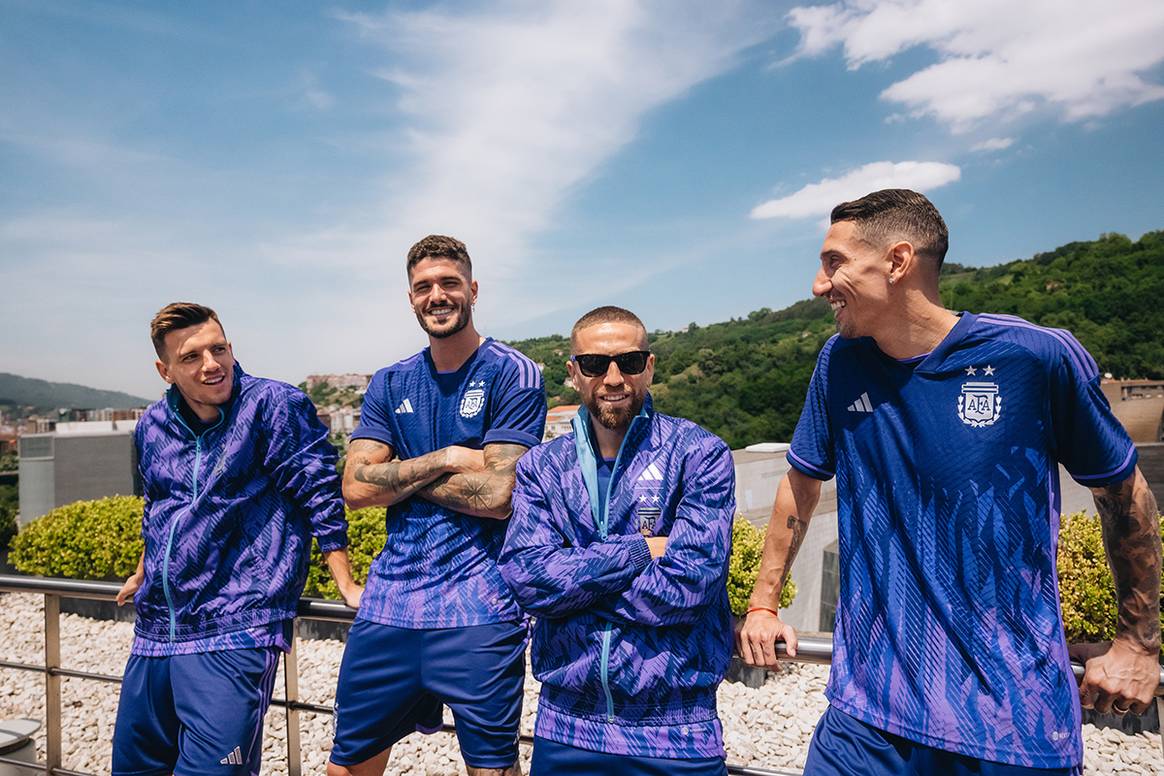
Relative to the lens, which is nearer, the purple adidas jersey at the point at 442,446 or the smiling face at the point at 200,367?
the purple adidas jersey at the point at 442,446

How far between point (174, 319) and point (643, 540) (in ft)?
5.73

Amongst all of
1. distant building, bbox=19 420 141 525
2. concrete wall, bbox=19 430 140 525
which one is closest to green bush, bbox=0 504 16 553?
distant building, bbox=19 420 141 525

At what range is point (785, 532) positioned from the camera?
2053 millimetres

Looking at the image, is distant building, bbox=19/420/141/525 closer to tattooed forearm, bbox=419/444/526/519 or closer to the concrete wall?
the concrete wall

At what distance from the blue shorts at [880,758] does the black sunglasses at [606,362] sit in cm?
99

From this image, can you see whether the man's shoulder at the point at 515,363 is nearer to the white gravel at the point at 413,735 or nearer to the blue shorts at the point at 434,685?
the blue shorts at the point at 434,685

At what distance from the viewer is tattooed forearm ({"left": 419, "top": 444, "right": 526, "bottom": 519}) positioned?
2.35 meters

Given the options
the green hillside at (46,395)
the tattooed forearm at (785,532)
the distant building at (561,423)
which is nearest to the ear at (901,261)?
the tattooed forearm at (785,532)

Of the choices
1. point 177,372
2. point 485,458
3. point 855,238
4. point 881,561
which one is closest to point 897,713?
point 881,561

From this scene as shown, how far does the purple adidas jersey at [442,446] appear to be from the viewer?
2.38 m

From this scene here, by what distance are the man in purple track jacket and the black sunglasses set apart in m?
1.09

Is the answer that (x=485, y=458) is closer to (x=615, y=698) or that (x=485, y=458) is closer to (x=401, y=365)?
(x=401, y=365)

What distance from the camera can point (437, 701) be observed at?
2547 millimetres

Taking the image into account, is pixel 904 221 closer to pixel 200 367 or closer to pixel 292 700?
pixel 200 367
